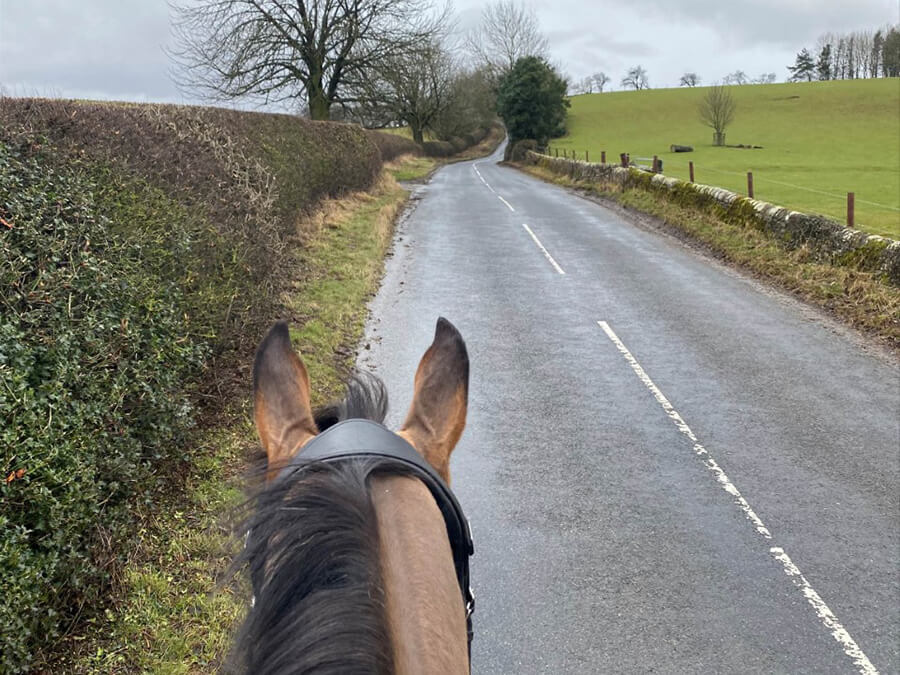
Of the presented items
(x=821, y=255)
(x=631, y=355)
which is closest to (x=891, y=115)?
(x=821, y=255)

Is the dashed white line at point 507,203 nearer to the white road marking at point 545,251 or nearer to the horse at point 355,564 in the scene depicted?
the white road marking at point 545,251

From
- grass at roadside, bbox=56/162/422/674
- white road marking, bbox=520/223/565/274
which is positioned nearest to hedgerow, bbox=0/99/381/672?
grass at roadside, bbox=56/162/422/674

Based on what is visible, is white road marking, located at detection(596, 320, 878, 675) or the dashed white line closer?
white road marking, located at detection(596, 320, 878, 675)

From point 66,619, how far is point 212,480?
1741 millimetres

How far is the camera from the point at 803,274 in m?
11.7

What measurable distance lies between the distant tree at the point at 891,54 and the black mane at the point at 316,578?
386 feet

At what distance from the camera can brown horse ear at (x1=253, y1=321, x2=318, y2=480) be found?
1.81m

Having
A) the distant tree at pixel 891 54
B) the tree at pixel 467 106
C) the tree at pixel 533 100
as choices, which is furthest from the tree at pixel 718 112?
the distant tree at pixel 891 54

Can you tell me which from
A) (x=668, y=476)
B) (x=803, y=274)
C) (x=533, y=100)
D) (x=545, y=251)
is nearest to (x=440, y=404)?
(x=668, y=476)

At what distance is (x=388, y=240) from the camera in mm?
15922

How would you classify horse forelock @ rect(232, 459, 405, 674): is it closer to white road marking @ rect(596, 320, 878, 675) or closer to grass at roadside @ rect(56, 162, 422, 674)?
grass at roadside @ rect(56, 162, 422, 674)

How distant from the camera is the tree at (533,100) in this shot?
50875 millimetres

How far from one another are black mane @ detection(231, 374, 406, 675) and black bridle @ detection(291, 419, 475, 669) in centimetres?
5

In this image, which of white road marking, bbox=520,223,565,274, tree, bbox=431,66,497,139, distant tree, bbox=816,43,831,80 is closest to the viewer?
white road marking, bbox=520,223,565,274
